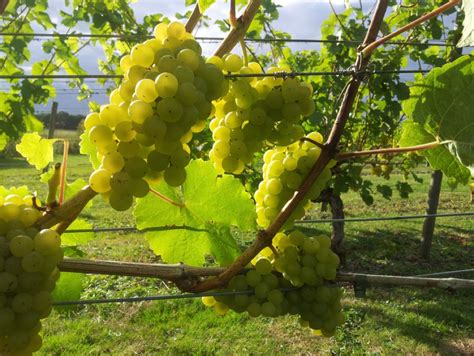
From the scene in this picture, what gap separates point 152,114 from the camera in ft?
2.41

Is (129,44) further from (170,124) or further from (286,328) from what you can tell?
(170,124)

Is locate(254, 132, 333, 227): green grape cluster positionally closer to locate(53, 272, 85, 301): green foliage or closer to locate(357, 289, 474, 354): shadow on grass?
locate(53, 272, 85, 301): green foliage

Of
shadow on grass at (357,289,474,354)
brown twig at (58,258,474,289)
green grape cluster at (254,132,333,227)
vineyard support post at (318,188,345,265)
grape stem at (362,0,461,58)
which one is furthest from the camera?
vineyard support post at (318,188,345,265)

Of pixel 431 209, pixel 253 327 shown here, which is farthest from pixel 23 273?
pixel 431 209

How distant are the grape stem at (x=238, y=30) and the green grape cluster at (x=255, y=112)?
1.2 inches

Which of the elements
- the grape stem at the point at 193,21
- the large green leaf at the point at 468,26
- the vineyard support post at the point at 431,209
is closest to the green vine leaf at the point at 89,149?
the grape stem at the point at 193,21

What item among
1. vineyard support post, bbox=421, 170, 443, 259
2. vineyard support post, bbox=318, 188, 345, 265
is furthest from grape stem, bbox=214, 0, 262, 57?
vineyard support post, bbox=421, 170, 443, 259

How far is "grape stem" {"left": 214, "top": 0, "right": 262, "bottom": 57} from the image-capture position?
90 cm

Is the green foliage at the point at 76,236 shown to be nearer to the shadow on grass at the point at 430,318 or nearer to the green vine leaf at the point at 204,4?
the green vine leaf at the point at 204,4

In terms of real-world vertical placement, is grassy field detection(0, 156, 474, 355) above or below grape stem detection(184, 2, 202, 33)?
below

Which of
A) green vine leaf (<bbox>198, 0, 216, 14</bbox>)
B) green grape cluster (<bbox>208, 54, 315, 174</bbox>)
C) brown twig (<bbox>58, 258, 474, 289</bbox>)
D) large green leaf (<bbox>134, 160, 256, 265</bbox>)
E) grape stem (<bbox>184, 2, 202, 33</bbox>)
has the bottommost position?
brown twig (<bbox>58, 258, 474, 289</bbox>)

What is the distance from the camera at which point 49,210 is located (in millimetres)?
808

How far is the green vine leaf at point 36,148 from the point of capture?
1.01m

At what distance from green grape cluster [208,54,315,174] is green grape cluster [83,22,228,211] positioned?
132 mm
